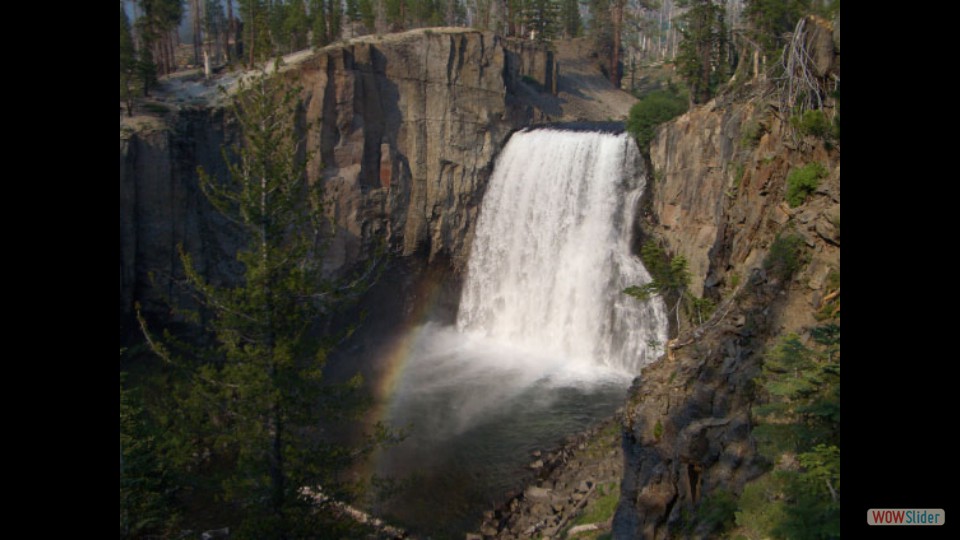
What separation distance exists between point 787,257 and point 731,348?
2473 mm

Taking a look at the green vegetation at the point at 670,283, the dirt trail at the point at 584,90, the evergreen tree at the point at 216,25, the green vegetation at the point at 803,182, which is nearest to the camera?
the green vegetation at the point at 803,182

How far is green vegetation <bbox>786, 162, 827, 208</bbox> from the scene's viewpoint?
47.1 feet

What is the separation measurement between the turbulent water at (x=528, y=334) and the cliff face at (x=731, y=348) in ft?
30.2

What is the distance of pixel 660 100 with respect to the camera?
3431 cm

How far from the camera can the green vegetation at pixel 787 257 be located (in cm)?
1313

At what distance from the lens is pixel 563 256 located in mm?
35750

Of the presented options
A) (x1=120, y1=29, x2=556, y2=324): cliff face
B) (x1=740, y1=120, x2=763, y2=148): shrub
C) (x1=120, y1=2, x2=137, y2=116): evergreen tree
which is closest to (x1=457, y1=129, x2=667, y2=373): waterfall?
(x1=120, y1=29, x2=556, y2=324): cliff face

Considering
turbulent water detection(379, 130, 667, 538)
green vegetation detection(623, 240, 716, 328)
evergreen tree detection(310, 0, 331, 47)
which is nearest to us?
turbulent water detection(379, 130, 667, 538)

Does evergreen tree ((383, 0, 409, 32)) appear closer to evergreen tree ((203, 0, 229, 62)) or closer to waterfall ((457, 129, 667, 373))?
evergreen tree ((203, 0, 229, 62))

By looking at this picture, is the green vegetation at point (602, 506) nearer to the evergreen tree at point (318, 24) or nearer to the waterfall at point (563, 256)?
the waterfall at point (563, 256)

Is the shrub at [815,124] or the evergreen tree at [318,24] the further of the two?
the evergreen tree at [318,24]

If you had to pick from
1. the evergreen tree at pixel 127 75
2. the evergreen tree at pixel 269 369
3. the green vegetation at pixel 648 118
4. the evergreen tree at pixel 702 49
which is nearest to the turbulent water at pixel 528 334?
the green vegetation at pixel 648 118
